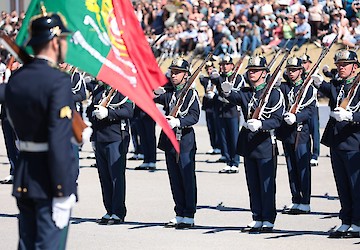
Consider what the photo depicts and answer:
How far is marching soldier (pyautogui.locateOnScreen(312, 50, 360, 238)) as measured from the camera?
9.86 metres

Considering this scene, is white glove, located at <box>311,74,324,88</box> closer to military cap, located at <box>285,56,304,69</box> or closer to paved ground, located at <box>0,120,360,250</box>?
military cap, located at <box>285,56,304,69</box>

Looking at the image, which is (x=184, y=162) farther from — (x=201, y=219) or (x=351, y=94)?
(x=351, y=94)

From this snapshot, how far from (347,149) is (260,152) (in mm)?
848

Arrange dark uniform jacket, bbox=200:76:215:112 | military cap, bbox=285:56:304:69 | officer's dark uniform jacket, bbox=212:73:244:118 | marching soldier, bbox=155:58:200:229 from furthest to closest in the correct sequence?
dark uniform jacket, bbox=200:76:215:112 < officer's dark uniform jacket, bbox=212:73:244:118 < military cap, bbox=285:56:304:69 < marching soldier, bbox=155:58:200:229

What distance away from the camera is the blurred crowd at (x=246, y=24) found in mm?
23359

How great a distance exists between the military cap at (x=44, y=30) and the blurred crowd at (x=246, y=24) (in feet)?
52.0

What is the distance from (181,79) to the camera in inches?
429

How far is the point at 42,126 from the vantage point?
6.21 m

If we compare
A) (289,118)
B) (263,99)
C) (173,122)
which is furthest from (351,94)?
(173,122)

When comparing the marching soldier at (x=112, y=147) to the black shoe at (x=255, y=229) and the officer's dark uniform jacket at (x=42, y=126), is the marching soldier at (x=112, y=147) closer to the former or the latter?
the black shoe at (x=255, y=229)

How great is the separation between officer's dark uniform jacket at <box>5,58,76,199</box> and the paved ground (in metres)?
3.21

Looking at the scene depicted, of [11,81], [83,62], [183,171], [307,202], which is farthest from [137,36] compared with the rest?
[307,202]

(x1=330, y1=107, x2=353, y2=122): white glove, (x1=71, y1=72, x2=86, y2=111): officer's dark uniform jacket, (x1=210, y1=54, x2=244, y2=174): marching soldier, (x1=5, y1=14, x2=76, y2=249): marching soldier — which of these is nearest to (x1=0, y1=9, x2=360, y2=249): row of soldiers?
(x1=330, y1=107, x2=353, y2=122): white glove

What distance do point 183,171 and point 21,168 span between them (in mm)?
4361
